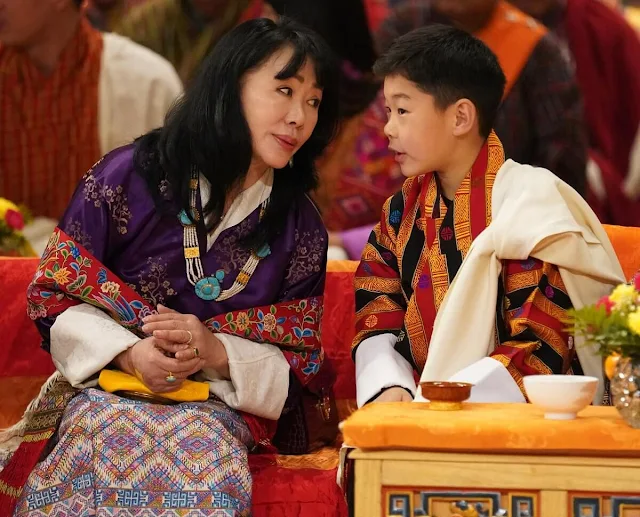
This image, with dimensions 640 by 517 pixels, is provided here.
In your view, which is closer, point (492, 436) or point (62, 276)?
point (492, 436)

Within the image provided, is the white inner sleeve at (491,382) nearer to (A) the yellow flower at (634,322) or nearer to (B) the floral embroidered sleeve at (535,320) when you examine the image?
(B) the floral embroidered sleeve at (535,320)

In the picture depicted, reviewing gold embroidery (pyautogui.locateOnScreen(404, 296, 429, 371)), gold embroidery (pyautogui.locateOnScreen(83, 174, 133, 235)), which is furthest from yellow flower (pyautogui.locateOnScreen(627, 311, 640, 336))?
gold embroidery (pyautogui.locateOnScreen(83, 174, 133, 235))

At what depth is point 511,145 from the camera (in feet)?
17.5

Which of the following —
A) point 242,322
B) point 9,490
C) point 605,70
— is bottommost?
point 9,490

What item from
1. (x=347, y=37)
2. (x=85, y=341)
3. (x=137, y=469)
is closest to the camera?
(x=137, y=469)

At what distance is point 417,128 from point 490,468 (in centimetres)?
101

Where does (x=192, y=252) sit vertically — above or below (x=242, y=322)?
above

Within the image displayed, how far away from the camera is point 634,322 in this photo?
2.57 meters

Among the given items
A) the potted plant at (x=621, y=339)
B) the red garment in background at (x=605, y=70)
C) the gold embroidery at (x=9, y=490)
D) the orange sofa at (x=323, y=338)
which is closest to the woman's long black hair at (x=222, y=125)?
the orange sofa at (x=323, y=338)

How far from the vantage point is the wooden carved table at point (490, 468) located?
2562mm

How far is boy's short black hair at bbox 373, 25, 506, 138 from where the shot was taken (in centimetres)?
330

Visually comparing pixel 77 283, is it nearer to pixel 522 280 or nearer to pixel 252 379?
pixel 252 379

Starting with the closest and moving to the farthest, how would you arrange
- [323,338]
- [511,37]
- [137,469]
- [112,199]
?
[137,469]
[112,199]
[323,338]
[511,37]

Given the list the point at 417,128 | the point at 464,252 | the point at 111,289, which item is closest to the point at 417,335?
the point at 464,252
